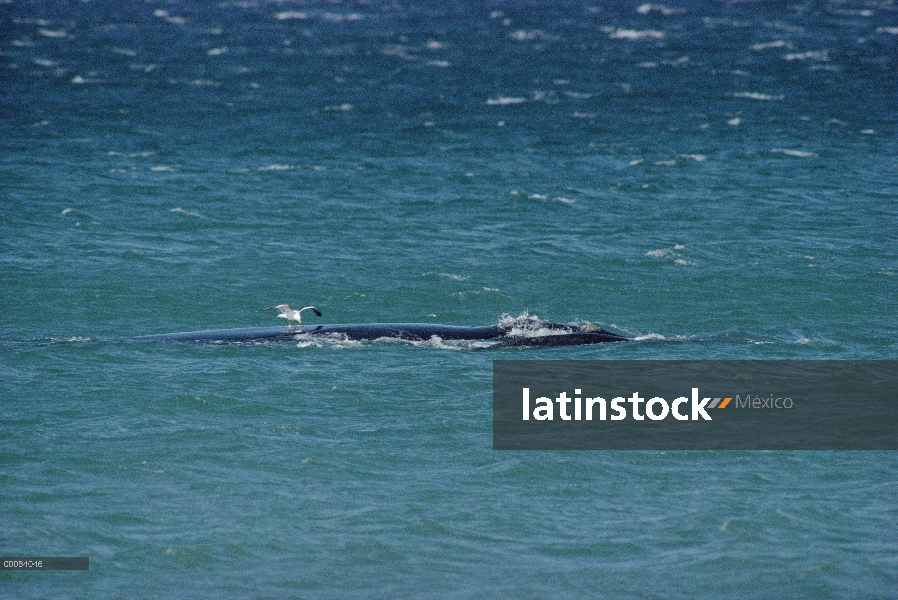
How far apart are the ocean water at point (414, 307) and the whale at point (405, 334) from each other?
62cm

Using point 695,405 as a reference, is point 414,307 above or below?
above

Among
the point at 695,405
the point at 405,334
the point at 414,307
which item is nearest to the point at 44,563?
the point at 405,334

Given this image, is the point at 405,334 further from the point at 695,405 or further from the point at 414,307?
the point at 695,405

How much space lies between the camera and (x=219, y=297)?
40.7 m

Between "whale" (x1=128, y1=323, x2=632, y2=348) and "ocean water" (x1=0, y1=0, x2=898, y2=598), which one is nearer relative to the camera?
"ocean water" (x1=0, y1=0, x2=898, y2=598)

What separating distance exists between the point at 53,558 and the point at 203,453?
534cm

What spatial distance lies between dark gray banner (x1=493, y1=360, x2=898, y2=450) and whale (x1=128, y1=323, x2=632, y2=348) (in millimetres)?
1737

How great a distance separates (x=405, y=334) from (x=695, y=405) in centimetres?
891

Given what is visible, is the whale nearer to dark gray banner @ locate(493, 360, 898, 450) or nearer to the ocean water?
the ocean water

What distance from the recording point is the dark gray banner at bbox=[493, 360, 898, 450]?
27.9 meters

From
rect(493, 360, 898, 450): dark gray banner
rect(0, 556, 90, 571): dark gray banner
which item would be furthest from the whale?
rect(0, 556, 90, 571): dark gray banner

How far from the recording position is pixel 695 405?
30.3 m

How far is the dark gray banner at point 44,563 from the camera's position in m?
21.3

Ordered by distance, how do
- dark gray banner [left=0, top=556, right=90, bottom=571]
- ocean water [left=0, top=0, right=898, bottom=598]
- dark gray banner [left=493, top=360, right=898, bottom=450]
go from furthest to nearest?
1. dark gray banner [left=493, top=360, right=898, bottom=450]
2. ocean water [left=0, top=0, right=898, bottom=598]
3. dark gray banner [left=0, top=556, right=90, bottom=571]
